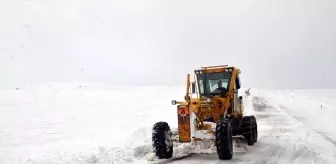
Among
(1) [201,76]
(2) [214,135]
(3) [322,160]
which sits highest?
(1) [201,76]

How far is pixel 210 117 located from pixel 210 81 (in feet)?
4.65

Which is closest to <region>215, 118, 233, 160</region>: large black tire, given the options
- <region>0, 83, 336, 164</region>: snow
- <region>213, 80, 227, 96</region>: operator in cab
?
<region>0, 83, 336, 164</region>: snow

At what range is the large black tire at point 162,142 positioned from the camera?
955 cm

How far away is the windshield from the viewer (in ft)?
36.6

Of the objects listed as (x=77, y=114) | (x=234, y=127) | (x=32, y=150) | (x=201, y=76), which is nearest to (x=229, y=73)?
(x=201, y=76)

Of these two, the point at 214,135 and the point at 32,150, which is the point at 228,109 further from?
the point at 32,150

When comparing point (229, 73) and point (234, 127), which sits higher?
point (229, 73)

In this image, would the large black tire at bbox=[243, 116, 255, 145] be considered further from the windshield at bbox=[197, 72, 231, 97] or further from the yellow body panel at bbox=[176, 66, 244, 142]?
the windshield at bbox=[197, 72, 231, 97]

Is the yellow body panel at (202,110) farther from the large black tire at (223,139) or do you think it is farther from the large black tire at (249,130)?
the large black tire at (249,130)

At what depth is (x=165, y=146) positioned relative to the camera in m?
9.58

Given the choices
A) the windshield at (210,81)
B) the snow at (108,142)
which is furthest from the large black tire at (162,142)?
the windshield at (210,81)

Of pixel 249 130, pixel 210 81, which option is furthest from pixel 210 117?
pixel 249 130

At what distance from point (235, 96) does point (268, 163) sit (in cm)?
324

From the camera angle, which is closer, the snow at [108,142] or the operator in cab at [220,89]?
the snow at [108,142]
